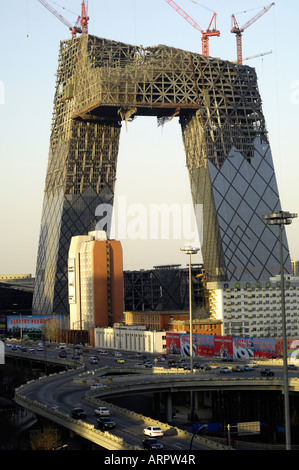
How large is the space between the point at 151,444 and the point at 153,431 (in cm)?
1078

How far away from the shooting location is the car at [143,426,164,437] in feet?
393

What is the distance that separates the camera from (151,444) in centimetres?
10931

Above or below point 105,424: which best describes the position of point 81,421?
above

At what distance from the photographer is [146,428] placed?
402ft

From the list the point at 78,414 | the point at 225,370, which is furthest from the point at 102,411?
the point at 225,370

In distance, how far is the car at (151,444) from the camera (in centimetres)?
10825

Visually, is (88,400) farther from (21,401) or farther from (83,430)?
(83,430)

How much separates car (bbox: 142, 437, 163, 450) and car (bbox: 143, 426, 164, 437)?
6.97m

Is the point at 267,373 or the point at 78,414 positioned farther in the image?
the point at 267,373

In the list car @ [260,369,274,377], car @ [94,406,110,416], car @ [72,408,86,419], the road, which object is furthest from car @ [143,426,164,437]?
car @ [260,369,274,377]

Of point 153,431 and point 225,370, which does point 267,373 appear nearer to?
point 225,370
